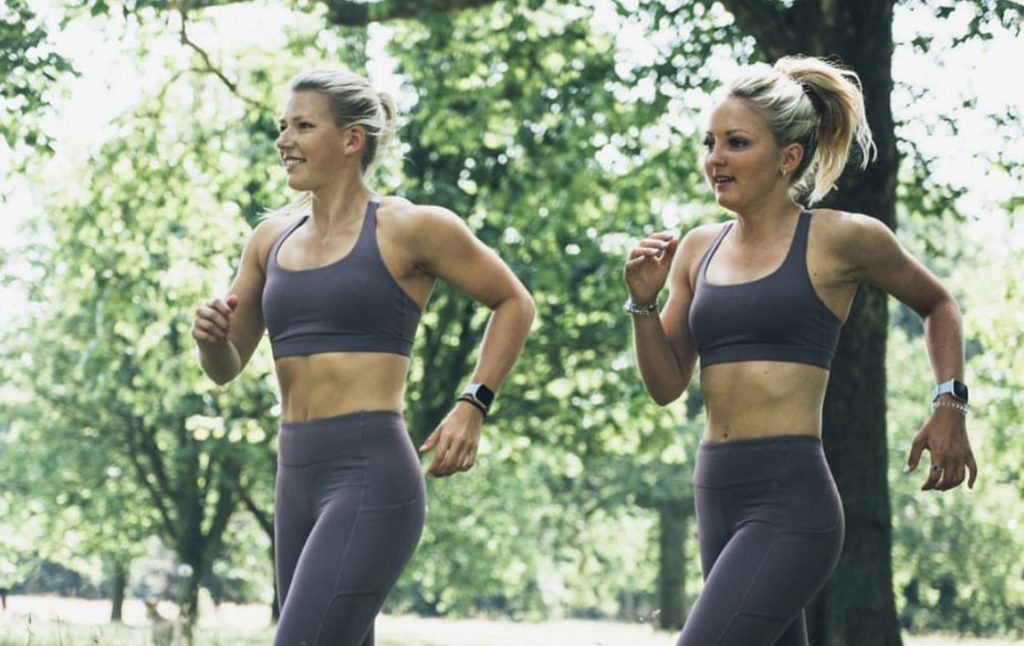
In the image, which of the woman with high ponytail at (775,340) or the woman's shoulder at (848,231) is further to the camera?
the woman's shoulder at (848,231)

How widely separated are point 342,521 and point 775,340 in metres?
1.41

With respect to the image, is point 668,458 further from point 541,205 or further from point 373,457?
point 373,457

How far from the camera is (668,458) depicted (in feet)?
88.7

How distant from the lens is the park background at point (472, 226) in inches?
476

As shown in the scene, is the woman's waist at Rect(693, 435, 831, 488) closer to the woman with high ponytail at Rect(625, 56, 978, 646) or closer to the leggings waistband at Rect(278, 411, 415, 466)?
the woman with high ponytail at Rect(625, 56, 978, 646)

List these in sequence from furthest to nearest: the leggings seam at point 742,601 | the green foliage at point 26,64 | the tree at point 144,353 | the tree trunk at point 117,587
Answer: the tree trunk at point 117,587 → the tree at point 144,353 → the green foliage at point 26,64 → the leggings seam at point 742,601

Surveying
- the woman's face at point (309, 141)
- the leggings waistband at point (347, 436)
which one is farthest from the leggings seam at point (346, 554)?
the woman's face at point (309, 141)

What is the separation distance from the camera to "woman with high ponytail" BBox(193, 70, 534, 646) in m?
4.52

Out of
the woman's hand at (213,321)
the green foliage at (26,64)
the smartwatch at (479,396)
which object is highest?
the green foliage at (26,64)

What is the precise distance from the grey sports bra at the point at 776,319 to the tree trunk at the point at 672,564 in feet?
101

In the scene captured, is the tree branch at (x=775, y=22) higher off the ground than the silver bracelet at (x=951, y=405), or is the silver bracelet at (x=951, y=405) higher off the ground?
the tree branch at (x=775, y=22)

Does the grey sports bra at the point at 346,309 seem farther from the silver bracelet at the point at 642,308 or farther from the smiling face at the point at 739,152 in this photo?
the smiling face at the point at 739,152

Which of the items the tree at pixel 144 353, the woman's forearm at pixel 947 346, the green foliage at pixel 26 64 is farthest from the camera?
the tree at pixel 144 353

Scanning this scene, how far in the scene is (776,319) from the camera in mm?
4656
